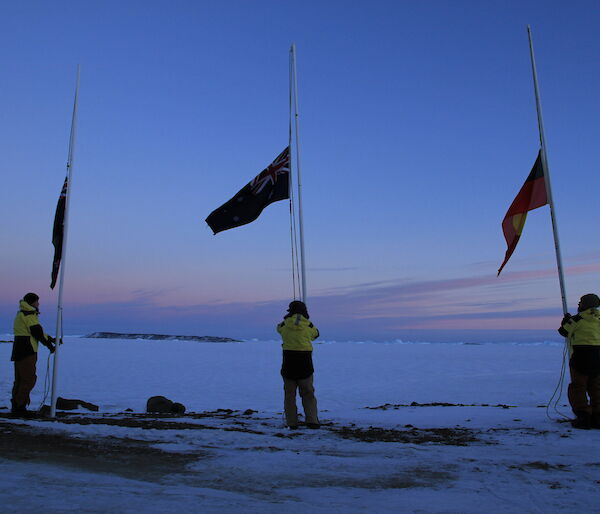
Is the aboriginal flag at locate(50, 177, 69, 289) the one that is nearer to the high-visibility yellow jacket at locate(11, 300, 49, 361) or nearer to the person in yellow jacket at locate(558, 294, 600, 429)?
the high-visibility yellow jacket at locate(11, 300, 49, 361)

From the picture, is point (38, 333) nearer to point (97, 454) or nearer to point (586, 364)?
point (97, 454)

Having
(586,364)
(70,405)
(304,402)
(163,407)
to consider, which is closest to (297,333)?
(304,402)

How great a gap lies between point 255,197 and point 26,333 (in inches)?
205

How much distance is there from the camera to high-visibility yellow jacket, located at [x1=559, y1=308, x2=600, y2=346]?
7.85m

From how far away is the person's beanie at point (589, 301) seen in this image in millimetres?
7957

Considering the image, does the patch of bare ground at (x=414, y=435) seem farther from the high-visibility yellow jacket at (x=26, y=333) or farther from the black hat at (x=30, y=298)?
the black hat at (x=30, y=298)

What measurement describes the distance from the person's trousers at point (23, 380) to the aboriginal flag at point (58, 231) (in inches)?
74.1


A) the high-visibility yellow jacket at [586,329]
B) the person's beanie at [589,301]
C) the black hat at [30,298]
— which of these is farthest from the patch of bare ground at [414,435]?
the black hat at [30,298]

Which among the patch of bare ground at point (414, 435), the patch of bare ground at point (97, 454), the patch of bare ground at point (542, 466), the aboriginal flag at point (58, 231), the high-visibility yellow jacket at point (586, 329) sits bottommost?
the patch of bare ground at point (414, 435)

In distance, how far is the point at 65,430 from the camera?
6738 millimetres

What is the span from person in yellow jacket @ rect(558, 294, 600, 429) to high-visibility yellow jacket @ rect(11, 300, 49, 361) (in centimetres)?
913

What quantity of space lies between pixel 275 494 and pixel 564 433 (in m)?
5.10

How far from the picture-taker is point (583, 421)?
25.4 feet

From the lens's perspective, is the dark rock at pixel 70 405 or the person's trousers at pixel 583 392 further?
the dark rock at pixel 70 405
